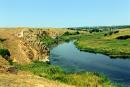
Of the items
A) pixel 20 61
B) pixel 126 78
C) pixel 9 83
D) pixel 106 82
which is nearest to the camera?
pixel 9 83

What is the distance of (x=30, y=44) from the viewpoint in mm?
78125

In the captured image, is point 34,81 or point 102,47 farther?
point 102,47

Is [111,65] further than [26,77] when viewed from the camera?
Yes

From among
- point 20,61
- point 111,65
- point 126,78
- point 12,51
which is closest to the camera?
point 126,78

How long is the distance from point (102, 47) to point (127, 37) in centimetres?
2256

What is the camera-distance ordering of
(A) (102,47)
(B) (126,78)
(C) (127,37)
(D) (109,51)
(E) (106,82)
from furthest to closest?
(C) (127,37)
(A) (102,47)
(D) (109,51)
(B) (126,78)
(E) (106,82)

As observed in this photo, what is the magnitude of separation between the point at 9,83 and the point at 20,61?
31015 mm

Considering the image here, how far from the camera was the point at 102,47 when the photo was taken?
366ft

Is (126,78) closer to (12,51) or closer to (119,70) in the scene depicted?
(119,70)

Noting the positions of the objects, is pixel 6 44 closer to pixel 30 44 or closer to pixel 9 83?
pixel 30 44

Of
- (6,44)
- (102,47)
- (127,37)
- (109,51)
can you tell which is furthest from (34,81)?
(127,37)

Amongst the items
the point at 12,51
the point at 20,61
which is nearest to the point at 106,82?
the point at 20,61

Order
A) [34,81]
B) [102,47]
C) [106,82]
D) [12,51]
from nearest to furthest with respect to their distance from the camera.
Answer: [34,81] → [106,82] → [12,51] → [102,47]

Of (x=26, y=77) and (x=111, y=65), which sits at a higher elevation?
(x=26, y=77)
